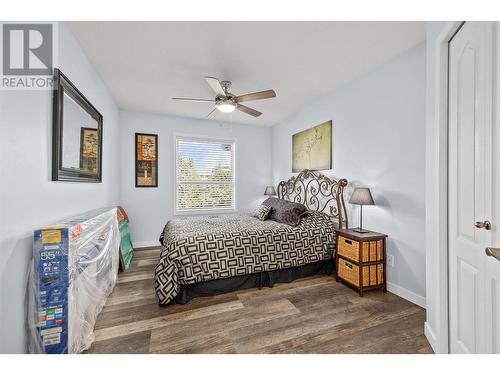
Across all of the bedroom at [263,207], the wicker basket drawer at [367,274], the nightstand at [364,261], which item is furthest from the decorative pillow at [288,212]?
the wicker basket drawer at [367,274]

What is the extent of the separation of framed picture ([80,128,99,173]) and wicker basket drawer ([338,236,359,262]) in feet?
9.59

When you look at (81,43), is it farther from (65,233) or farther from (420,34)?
(420,34)

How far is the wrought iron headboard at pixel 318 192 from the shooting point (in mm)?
2977

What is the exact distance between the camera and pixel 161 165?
4.23 metres

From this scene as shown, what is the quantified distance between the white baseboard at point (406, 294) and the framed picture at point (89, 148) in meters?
3.49

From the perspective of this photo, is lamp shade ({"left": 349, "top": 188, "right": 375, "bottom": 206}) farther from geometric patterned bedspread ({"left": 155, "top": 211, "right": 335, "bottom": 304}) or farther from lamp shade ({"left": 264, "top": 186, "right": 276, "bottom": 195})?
lamp shade ({"left": 264, "top": 186, "right": 276, "bottom": 195})

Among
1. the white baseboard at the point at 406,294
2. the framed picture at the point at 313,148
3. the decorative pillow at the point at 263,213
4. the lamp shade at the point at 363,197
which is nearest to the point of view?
the white baseboard at the point at 406,294

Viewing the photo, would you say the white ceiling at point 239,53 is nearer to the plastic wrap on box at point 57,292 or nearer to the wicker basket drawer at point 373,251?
the plastic wrap on box at point 57,292

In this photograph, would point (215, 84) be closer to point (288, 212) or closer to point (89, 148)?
point (89, 148)

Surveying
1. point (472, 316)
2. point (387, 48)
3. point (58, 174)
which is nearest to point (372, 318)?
point (472, 316)

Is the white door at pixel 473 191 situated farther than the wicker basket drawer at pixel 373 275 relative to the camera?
No

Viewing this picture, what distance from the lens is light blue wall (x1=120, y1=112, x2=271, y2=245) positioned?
402cm

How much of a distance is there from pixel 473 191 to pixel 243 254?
6.39ft

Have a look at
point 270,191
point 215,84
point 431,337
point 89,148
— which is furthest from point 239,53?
point 431,337
